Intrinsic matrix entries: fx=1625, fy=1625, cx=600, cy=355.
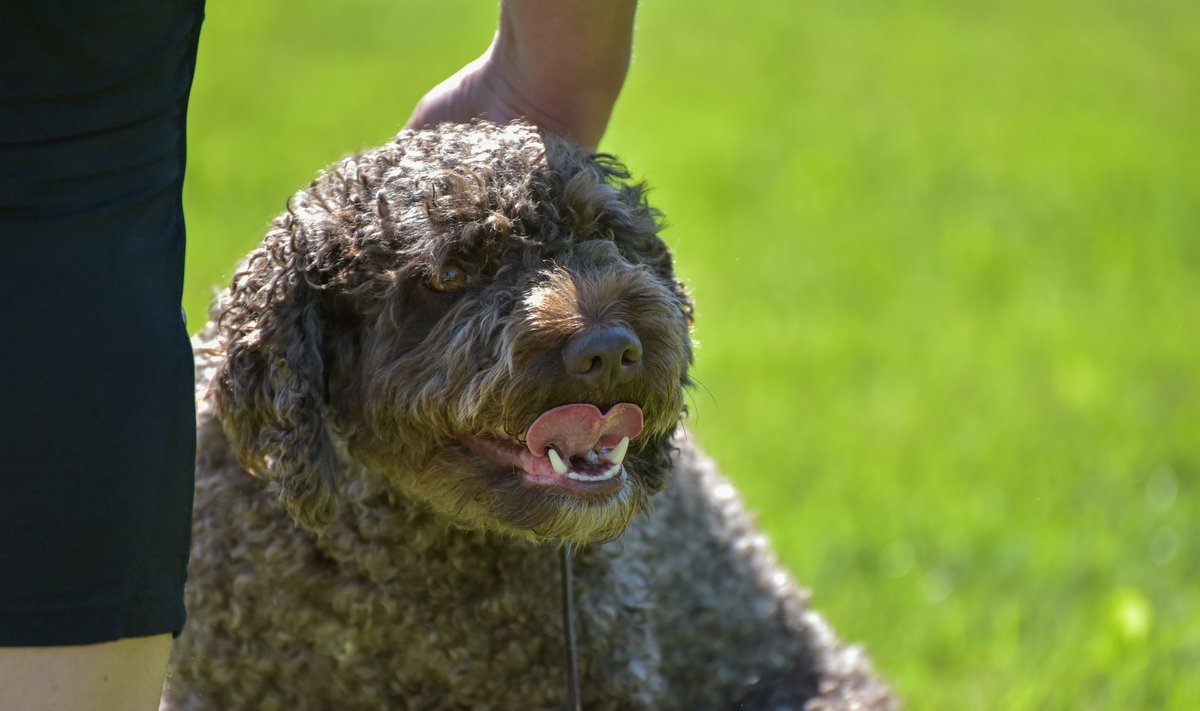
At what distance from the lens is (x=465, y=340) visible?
321 cm

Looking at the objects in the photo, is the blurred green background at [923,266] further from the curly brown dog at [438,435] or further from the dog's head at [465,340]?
the dog's head at [465,340]

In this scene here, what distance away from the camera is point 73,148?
8.68ft

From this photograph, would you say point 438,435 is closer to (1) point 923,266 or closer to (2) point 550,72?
(2) point 550,72

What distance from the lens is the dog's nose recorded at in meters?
3.05

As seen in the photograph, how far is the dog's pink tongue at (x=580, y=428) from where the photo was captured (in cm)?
313

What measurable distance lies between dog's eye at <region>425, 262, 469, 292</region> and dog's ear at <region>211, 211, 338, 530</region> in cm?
27

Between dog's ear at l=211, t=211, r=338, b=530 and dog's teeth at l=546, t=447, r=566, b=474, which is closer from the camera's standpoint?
dog's teeth at l=546, t=447, r=566, b=474

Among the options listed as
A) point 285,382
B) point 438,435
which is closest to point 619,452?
point 438,435

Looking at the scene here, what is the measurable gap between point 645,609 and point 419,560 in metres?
0.59

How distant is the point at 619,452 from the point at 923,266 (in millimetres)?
6886

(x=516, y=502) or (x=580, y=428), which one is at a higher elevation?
(x=580, y=428)

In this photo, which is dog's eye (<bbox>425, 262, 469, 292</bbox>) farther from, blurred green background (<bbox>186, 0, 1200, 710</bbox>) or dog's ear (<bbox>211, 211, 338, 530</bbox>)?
blurred green background (<bbox>186, 0, 1200, 710</bbox>)

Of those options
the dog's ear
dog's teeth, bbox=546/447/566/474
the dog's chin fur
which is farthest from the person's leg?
dog's teeth, bbox=546/447/566/474

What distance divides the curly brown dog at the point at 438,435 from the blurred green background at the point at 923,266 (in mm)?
1532
